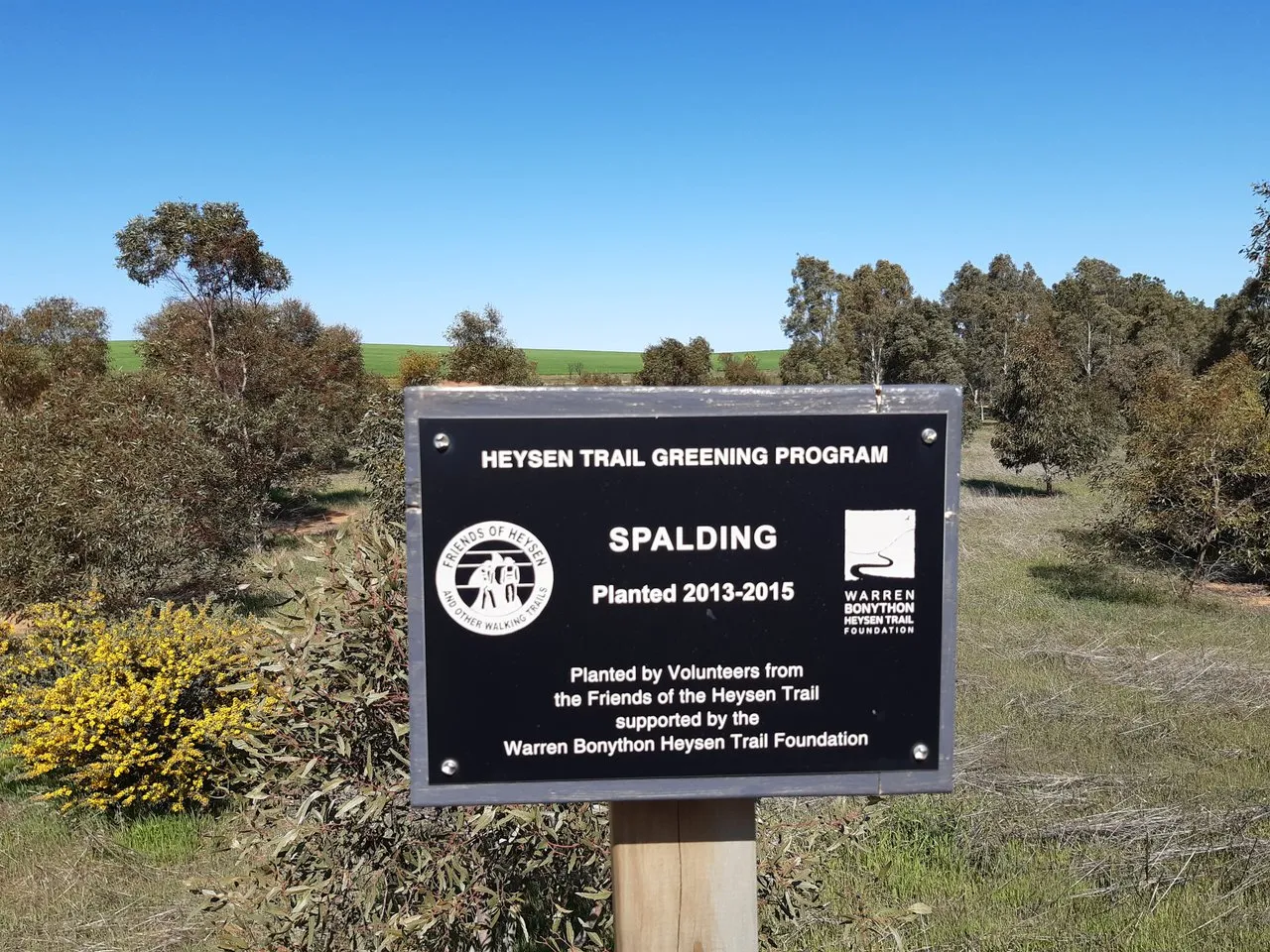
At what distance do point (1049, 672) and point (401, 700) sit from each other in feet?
33.2

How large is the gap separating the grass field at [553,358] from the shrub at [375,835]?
9343 centimetres

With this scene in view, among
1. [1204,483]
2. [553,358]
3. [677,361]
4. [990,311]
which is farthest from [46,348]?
[553,358]

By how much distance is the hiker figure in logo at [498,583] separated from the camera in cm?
212

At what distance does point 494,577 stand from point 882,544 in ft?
2.97

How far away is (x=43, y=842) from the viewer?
22.6 ft

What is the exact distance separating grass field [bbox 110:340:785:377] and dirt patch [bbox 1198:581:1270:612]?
82.5m

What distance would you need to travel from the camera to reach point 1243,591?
1805cm

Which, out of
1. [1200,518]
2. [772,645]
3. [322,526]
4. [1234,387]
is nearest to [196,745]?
[772,645]

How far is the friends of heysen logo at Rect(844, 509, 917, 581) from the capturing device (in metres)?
2.16

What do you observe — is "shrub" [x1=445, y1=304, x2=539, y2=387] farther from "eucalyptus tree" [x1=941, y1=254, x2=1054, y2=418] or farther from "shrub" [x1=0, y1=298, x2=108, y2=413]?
"eucalyptus tree" [x1=941, y1=254, x2=1054, y2=418]

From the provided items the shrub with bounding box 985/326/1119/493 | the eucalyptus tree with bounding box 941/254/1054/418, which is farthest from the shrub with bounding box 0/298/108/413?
the eucalyptus tree with bounding box 941/254/1054/418

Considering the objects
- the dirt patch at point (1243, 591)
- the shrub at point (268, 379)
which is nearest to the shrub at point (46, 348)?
the shrub at point (268, 379)

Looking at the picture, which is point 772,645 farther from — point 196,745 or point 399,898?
point 196,745

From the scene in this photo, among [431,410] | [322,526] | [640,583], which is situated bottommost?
[322,526]
